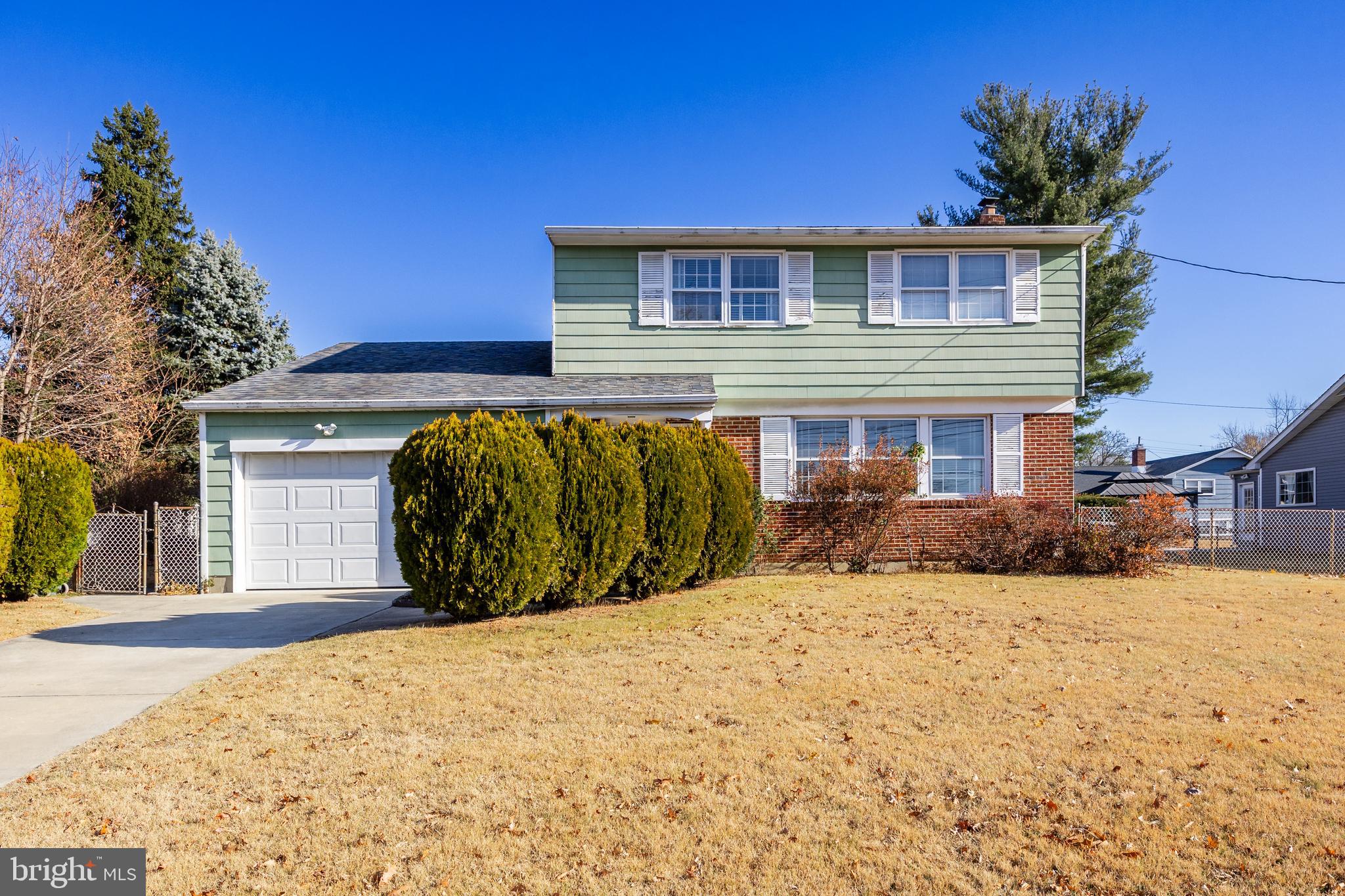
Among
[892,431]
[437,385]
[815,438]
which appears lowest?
[815,438]

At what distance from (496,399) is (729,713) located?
7.94 meters

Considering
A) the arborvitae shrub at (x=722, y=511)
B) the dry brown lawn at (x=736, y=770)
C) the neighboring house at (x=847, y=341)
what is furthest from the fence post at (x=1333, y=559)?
the arborvitae shrub at (x=722, y=511)

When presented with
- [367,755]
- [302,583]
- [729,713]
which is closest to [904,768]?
[729,713]

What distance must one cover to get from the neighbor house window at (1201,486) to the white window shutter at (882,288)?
118 ft

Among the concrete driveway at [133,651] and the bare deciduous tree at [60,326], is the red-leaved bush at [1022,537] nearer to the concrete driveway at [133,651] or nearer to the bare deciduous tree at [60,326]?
the concrete driveway at [133,651]

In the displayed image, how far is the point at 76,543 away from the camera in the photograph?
11500 mm

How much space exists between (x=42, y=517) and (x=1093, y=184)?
26.4 meters

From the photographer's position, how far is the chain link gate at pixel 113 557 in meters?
12.3

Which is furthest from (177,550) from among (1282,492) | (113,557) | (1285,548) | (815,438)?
(1282,492)

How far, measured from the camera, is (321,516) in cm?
1238

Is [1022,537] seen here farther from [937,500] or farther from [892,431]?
[892,431]

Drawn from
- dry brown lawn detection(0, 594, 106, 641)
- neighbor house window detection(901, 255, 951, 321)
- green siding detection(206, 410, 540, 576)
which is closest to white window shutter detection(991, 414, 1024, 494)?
neighbor house window detection(901, 255, 951, 321)

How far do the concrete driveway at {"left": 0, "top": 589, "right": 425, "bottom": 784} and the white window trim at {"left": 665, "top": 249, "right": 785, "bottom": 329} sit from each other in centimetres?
660

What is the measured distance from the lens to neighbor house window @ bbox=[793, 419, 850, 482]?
43.6 feet
